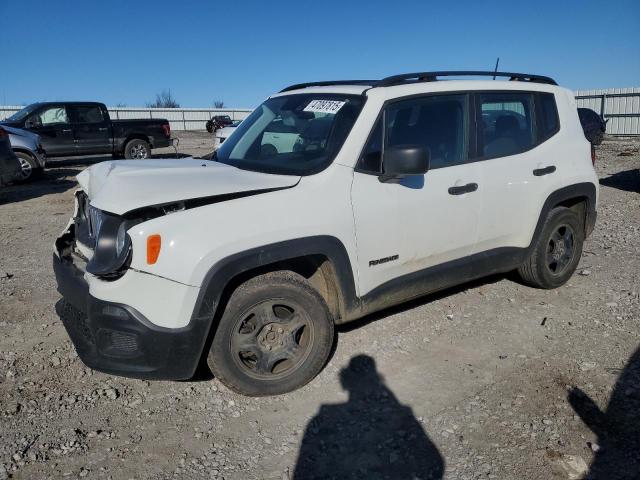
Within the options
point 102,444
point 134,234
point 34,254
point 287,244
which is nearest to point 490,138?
point 287,244

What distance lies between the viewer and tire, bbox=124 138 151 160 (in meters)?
16.3

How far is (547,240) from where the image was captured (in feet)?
15.5

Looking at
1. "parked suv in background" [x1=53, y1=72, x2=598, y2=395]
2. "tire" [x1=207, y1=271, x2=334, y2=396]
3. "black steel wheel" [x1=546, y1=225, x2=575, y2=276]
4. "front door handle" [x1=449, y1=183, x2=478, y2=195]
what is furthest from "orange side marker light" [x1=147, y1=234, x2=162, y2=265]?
"black steel wheel" [x1=546, y1=225, x2=575, y2=276]

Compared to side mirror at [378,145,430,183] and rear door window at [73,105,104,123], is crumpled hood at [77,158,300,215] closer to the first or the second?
side mirror at [378,145,430,183]

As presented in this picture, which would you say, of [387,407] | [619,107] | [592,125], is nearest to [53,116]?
[387,407]

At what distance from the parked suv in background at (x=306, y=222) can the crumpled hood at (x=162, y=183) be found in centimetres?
1

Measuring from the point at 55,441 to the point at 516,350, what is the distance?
3081 mm

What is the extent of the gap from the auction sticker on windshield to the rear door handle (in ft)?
6.01

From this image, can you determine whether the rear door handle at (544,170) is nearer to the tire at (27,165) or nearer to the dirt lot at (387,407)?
the dirt lot at (387,407)

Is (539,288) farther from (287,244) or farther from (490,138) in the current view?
(287,244)

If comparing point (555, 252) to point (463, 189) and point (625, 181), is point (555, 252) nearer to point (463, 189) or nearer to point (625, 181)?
point (463, 189)

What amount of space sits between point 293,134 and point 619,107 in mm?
29463

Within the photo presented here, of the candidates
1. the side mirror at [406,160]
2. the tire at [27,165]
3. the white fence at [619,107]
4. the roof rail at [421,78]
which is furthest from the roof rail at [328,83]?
the white fence at [619,107]

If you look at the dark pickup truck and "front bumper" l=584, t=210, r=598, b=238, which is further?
the dark pickup truck
